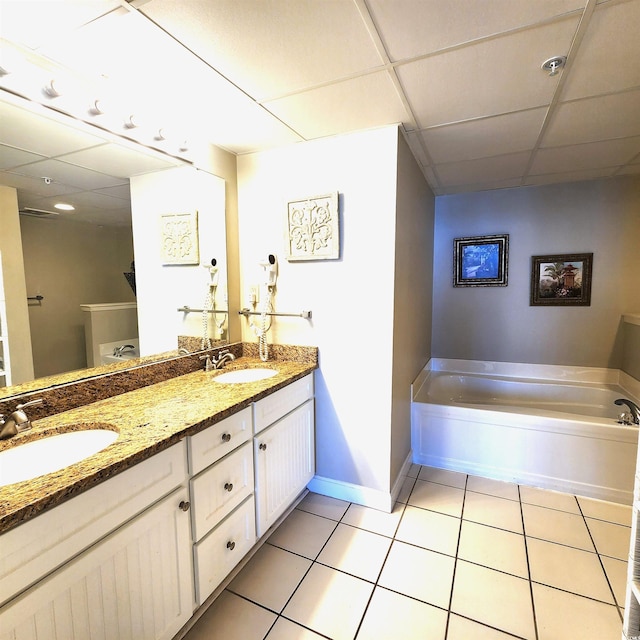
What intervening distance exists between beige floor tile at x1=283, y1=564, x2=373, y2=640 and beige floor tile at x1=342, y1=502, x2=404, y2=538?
36 cm

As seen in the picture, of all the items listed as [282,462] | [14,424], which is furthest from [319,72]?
[282,462]

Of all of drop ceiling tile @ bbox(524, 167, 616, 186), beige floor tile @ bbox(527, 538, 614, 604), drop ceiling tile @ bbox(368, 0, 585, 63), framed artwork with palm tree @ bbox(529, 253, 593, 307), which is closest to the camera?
drop ceiling tile @ bbox(368, 0, 585, 63)

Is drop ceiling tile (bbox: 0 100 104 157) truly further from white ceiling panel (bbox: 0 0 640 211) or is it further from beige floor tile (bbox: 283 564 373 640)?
beige floor tile (bbox: 283 564 373 640)

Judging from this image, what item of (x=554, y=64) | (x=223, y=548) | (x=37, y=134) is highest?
(x=554, y=64)

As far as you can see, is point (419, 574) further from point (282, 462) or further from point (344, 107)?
point (344, 107)

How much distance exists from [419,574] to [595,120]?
2.46 m

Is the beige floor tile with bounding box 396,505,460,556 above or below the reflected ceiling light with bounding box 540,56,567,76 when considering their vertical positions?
below

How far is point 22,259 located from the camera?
1.27m

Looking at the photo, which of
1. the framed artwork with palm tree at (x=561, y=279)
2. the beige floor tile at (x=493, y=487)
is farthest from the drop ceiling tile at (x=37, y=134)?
the framed artwork with palm tree at (x=561, y=279)

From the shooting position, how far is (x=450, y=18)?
42.2 inches

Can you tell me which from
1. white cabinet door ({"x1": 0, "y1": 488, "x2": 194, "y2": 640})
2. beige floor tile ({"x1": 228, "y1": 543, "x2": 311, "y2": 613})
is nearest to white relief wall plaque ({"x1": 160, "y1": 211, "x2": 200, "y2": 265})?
white cabinet door ({"x1": 0, "y1": 488, "x2": 194, "y2": 640})

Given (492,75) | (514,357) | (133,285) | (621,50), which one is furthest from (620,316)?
(133,285)

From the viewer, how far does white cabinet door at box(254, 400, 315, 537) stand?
163 cm

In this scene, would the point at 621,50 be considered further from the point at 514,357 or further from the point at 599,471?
the point at 514,357
